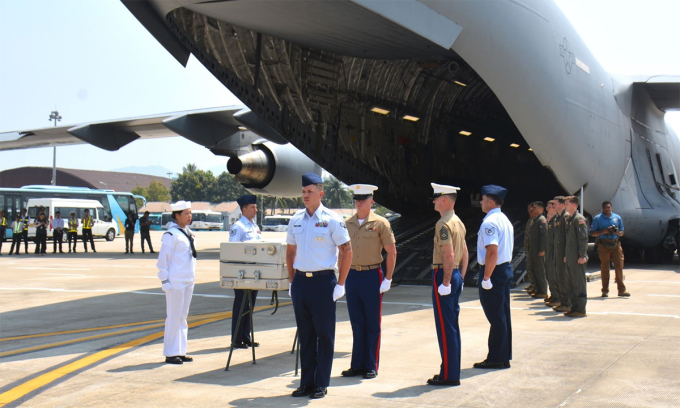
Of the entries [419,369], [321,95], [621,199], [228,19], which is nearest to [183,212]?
[419,369]

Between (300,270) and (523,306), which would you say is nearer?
(300,270)

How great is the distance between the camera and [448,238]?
19.4ft

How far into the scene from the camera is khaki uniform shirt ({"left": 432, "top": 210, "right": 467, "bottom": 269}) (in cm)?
593

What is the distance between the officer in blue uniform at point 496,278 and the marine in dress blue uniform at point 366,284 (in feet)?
3.15

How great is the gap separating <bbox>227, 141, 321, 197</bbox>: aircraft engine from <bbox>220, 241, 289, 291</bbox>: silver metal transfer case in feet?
34.8

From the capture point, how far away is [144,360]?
21.8 feet

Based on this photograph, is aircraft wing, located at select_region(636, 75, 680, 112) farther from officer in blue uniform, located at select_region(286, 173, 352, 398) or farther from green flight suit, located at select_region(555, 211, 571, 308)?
officer in blue uniform, located at select_region(286, 173, 352, 398)

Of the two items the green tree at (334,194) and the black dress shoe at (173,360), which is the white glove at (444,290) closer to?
the black dress shoe at (173,360)

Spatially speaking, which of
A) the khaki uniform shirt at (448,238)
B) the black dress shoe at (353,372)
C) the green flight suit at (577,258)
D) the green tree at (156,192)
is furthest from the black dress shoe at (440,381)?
the green tree at (156,192)

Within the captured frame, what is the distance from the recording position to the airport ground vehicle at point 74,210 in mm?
33344

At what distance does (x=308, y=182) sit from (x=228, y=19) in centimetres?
580

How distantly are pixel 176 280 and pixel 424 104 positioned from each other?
11.2 metres

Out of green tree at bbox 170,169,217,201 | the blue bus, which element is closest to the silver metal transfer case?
the blue bus

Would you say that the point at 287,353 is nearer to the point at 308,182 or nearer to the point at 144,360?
the point at 144,360
